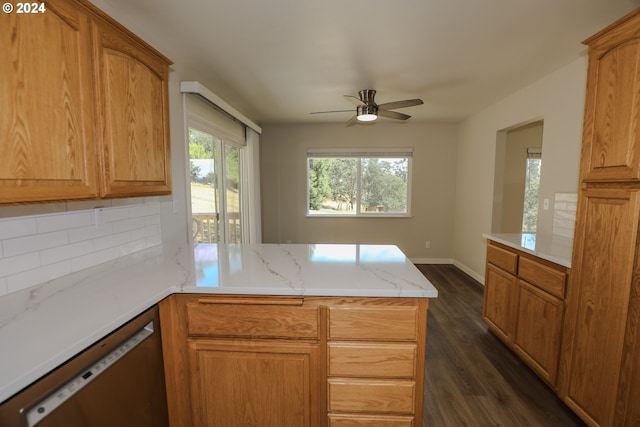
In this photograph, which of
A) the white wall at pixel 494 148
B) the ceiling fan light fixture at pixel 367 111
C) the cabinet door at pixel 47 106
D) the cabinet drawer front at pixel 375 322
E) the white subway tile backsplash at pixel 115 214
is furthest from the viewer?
the ceiling fan light fixture at pixel 367 111

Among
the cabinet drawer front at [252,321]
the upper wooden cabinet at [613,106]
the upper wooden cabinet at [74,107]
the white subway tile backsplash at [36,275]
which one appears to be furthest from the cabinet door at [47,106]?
the upper wooden cabinet at [613,106]

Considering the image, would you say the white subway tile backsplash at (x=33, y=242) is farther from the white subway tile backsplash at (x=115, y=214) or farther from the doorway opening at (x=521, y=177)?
the doorway opening at (x=521, y=177)

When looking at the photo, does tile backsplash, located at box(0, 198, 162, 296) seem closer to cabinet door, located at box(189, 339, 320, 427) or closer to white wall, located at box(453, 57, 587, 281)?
cabinet door, located at box(189, 339, 320, 427)

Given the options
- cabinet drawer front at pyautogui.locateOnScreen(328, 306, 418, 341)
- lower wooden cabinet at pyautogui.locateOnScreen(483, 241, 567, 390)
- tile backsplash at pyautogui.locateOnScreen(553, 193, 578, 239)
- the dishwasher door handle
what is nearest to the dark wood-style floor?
lower wooden cabinet at pyautogui.locateOnScreen(483, 241, 567, 390)

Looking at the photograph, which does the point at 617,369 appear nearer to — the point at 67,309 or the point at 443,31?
the point at 443,31

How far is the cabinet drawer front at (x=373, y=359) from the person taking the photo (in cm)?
128

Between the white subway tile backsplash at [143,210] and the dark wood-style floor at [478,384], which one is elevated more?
the white subway tile backsplash at [143,210]

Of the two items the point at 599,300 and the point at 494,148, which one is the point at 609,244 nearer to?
the point at 599,300

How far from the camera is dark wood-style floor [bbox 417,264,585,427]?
65.5 inches

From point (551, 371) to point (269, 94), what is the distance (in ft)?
11.4

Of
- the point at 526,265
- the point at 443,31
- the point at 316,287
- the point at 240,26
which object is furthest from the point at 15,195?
the point at 526,265

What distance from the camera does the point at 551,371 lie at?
70.4 inches

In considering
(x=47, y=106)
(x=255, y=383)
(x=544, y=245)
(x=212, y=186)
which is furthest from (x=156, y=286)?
(x=544, y=245)

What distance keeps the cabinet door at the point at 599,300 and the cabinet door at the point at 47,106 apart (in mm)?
2415
